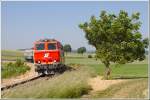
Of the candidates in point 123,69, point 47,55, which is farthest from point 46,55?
point 123,69

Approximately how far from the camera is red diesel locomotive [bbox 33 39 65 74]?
98.0 feet

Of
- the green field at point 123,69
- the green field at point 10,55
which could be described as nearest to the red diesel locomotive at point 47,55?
the green field at point 123,69

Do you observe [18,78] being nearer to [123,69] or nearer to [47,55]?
[47,55]

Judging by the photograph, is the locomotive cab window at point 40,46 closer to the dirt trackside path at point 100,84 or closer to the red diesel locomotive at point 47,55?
the red diesel locomotive at point 47,55

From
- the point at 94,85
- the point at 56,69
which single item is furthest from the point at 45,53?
the point at 94,85

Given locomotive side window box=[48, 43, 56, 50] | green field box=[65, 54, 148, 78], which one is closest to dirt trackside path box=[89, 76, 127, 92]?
green field box=[65, 54, 148, 78]

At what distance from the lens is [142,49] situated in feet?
80.3

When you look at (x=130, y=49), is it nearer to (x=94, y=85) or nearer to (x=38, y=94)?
(x=94, y=85)

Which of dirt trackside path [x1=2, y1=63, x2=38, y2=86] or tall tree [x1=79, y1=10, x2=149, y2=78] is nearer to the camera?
tall tree [x1=79, y1=10, x2=149, y2=78]

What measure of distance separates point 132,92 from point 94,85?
5.83m

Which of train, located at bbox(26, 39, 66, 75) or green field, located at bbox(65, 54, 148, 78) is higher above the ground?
train, located at bbox(26, 39, 66, 75)

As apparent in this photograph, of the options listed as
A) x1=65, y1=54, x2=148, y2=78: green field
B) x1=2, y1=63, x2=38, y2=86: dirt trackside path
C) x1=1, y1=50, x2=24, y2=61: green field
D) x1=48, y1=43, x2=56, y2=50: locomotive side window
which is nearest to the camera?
x1=2, y1=63, x2=38, y2=86: dirt trackside path

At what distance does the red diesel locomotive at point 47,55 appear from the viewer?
98.0 ft

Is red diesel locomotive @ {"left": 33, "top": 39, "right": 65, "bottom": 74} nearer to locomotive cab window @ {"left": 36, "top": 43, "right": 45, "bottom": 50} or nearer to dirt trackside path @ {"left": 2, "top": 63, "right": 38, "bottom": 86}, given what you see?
locomotive cab window @ {"left": 36, "top": 43, "right": 45, "bottom": 50}
